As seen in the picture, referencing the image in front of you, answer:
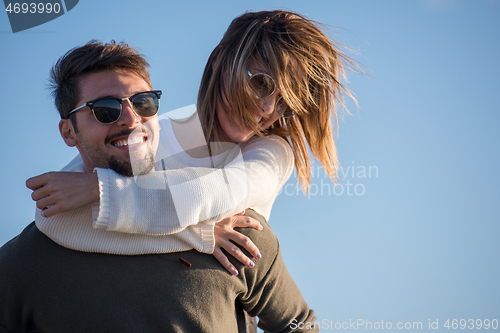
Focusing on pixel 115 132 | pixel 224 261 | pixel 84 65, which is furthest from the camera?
pixel 84 65

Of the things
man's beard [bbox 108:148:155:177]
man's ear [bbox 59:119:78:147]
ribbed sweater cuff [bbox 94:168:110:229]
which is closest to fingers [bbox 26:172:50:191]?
ribbed sweater cuff [bbox 94:168:110:229]

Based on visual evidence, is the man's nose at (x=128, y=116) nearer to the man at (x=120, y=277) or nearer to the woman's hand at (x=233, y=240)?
the man at (x=120, y=277)

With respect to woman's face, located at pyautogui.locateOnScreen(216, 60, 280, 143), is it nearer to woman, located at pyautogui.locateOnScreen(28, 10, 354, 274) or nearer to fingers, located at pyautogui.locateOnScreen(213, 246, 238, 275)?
woman, located at pyautogui.locateOnScreen(28, 10, 354, 274)

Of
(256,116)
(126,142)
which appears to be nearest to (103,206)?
(126,142)

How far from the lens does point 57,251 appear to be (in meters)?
1.81

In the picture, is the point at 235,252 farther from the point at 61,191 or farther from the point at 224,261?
the point at 61,191

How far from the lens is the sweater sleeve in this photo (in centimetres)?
172

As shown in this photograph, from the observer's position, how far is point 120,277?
1811mm

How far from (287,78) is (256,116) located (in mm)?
319

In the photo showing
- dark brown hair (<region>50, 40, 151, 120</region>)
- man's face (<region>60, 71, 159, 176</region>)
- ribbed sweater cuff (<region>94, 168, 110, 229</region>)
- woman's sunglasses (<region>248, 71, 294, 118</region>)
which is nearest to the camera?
ribbed sweater cuff (<region>94, 168, 110, 229</region>)

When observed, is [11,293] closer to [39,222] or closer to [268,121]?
[39,222]

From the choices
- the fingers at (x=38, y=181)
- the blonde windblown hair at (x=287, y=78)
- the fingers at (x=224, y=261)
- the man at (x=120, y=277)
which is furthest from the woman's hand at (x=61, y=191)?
the blonde windblown hair at (x=287, y=78)

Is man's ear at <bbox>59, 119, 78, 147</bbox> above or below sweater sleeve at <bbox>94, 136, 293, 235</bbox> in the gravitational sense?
above

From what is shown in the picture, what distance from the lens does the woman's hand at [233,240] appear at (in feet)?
6.59
